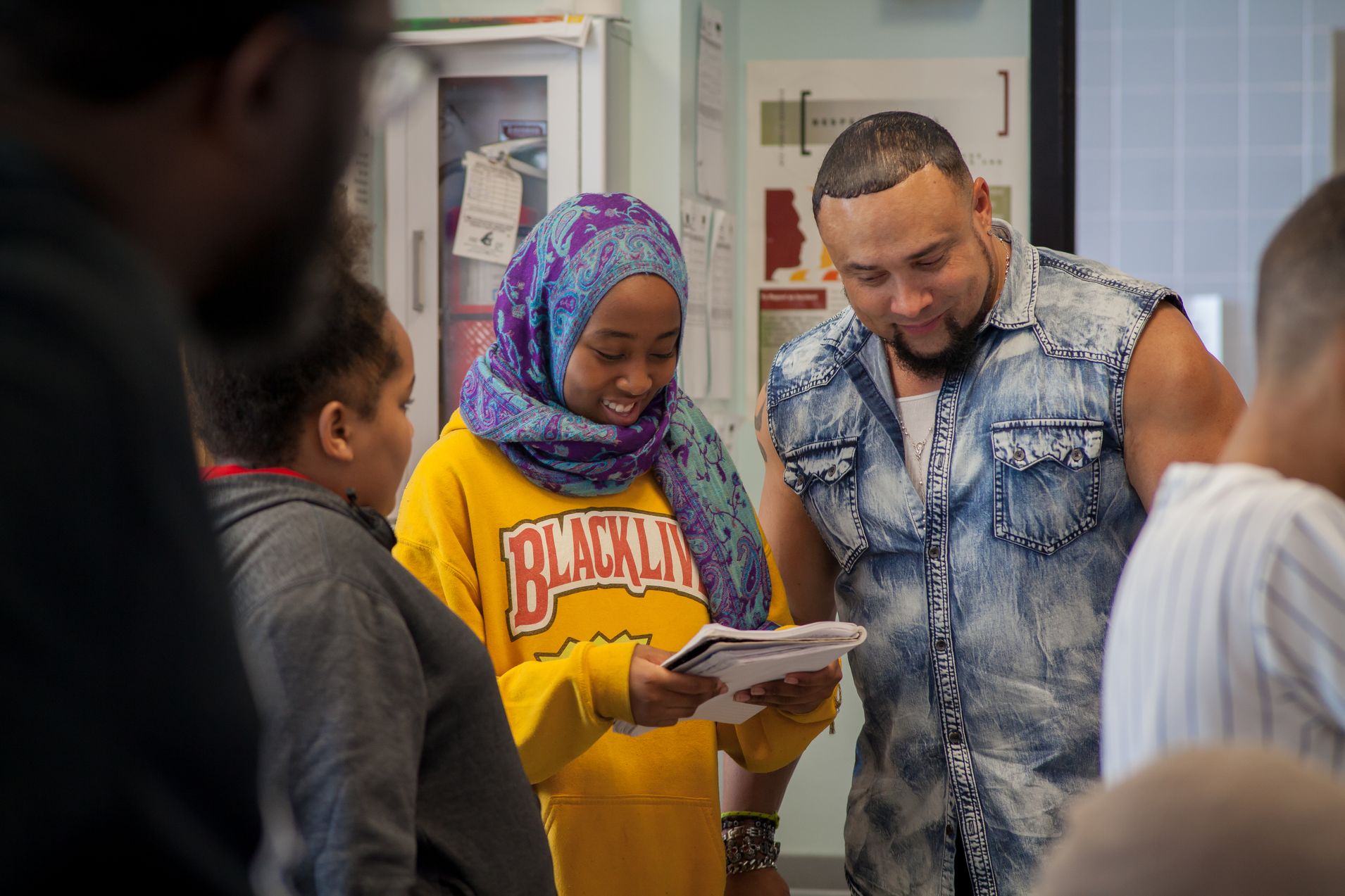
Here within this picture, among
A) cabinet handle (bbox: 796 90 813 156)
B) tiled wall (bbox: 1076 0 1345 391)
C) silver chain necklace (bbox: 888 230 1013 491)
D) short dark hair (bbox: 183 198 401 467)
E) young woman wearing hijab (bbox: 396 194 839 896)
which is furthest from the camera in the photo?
tiled wall (bbox: 1076 0 1345 391)

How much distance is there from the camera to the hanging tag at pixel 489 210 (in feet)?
9.98

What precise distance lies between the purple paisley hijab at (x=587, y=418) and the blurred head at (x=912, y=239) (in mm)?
248

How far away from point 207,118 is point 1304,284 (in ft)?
2.35

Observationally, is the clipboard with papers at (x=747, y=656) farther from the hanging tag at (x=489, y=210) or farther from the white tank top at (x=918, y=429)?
the hanging tag at (x=489, y=210)

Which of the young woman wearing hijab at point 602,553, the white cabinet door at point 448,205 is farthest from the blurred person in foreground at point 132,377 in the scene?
the white cabinet door at point 448,205

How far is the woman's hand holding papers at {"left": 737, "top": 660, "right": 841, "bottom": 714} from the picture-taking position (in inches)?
63.9

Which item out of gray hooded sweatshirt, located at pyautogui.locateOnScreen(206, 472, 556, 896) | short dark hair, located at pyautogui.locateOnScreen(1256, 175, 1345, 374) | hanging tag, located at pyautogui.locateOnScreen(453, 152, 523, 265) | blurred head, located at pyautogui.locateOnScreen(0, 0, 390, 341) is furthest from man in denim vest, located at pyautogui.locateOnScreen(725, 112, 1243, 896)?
hanging tag, located at pyautogui.locateOnScreen(453, 152, 523, 265)

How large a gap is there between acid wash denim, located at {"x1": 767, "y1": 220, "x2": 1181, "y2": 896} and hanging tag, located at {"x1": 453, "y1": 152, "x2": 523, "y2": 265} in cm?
148

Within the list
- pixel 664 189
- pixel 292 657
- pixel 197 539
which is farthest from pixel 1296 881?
pixel 664 189

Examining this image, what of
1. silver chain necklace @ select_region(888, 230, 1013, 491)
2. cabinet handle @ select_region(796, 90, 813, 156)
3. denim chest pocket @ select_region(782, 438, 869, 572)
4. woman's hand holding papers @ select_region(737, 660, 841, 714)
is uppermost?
cabinet handle @ select_region(796, 90, 813, 156)

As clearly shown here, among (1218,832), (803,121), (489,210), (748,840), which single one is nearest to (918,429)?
(748,840)

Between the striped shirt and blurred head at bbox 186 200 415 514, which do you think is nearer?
the striped shirt

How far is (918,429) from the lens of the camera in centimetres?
177

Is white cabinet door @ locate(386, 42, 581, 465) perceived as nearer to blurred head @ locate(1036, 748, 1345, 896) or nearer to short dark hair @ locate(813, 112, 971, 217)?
short dark hair @ locate(813, 112, 971, 217)
